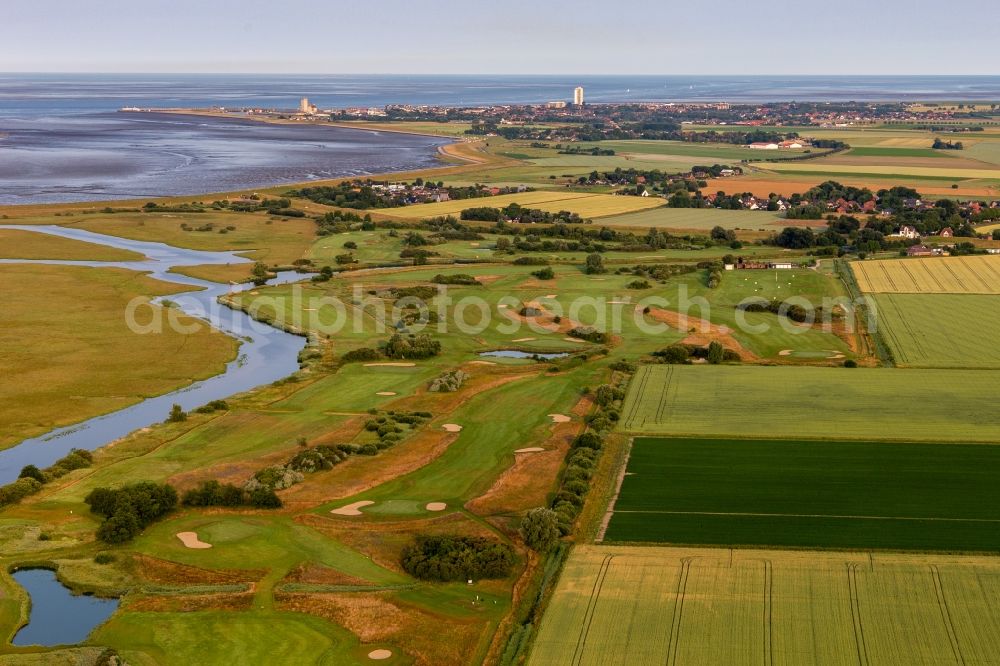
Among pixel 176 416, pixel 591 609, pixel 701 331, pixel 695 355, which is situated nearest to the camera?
pixel 591 609

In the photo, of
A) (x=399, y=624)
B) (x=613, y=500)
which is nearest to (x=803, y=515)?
(x=613, y=500)

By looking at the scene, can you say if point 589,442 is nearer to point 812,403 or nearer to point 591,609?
point 812,403

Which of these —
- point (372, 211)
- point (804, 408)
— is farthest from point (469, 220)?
point (804, 408)

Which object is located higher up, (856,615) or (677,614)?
(856,615)

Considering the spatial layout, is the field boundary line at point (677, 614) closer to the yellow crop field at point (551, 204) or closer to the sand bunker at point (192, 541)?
the sand bunker at point (192, 541)

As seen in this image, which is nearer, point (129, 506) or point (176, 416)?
point (129, 506)

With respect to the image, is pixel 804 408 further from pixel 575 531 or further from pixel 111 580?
pixel 111 580

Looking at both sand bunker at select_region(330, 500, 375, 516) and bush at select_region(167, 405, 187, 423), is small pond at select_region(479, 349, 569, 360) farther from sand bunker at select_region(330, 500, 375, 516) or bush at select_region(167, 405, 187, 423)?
sand bunker at select_region(330, 500, 375, 516)
